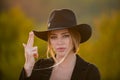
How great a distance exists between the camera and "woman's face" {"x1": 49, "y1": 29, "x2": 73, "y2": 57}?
1.31 metres

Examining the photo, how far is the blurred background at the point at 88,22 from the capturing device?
5.68 feet

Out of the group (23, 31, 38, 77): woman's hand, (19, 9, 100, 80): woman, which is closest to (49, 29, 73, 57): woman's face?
(19, 9, 100, 80): woman

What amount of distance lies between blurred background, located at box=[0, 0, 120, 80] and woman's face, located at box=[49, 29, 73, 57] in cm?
39

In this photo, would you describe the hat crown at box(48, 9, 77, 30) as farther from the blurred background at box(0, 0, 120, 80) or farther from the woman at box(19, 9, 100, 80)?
the blurred background at box(0, 0, 120, 80)

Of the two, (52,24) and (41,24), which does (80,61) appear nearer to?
(52,24)

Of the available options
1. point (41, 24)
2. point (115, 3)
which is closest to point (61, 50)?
point (41, 24)

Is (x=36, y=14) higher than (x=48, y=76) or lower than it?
higher

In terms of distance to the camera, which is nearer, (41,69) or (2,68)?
(41,69)

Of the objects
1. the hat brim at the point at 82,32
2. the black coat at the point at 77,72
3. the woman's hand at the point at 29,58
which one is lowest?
Answer: the black coat at the point at 77,72

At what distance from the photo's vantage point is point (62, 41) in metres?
1.31

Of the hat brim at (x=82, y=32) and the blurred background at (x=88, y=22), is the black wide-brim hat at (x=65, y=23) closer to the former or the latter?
the hat brim at (x=82, y=32)

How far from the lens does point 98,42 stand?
1738mm

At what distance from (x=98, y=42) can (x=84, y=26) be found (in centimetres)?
46

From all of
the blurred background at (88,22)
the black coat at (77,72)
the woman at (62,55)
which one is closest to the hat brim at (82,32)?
the woman at (62,55)
